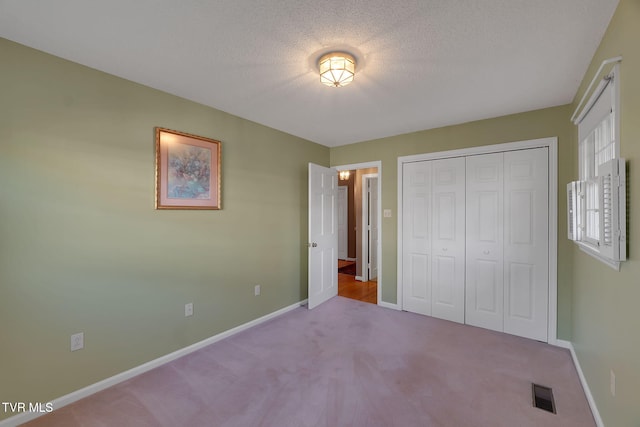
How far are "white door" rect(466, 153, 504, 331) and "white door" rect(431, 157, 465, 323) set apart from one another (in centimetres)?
8

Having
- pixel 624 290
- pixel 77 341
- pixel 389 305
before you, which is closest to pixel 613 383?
pixel 624 290

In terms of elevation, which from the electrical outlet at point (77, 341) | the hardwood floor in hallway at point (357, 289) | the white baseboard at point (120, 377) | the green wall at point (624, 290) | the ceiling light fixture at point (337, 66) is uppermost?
the ceiling light fixture at point (337, 66)

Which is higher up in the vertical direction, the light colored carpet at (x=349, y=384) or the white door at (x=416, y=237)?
the white door at (x=416, y=237)

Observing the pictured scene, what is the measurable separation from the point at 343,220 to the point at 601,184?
5.81 meters

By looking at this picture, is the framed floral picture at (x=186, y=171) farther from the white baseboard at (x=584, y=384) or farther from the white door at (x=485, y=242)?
the white baseboard at (x=584, y=384)

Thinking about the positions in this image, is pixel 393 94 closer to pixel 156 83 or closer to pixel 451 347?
pixel 156 83

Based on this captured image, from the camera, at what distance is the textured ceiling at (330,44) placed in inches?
56.2

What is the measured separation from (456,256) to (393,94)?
6.78 feet

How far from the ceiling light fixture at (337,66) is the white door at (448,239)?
200 centimetres

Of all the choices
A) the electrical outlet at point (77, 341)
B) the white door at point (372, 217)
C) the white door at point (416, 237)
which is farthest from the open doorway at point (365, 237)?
the electrical outlet at point (77, 341)

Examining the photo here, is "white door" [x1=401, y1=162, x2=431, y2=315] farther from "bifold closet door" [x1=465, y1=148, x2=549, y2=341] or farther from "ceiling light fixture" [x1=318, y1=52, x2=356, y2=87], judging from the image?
"ceiling light fixture" [x1=318, y1=52, x2=356, y2=87]

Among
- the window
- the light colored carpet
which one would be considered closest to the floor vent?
the light colored carpet

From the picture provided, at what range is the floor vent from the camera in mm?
1841

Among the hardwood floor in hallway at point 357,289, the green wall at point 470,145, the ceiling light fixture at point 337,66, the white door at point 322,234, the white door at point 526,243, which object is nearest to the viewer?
the ceiling light fixture at point 337,66
